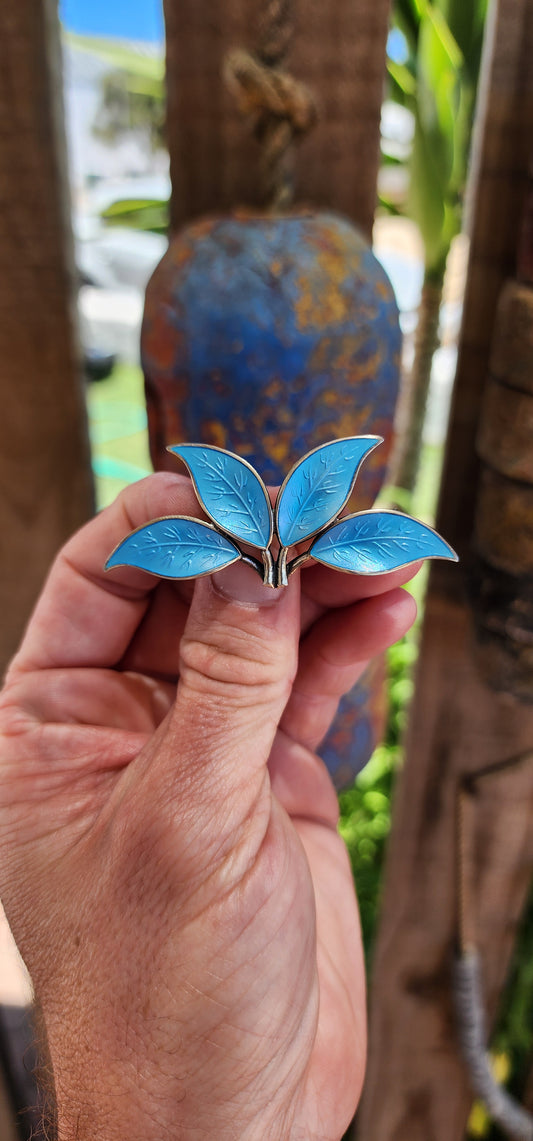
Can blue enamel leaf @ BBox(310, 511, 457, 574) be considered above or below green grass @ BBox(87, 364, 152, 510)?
above

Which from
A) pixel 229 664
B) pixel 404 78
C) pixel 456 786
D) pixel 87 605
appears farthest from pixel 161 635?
pixel 404 78

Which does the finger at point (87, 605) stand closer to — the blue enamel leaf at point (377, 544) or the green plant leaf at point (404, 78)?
the blue enamel leaf at point (377, 544)

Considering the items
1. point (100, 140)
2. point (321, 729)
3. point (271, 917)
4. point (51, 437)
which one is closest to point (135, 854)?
point (271, 917)

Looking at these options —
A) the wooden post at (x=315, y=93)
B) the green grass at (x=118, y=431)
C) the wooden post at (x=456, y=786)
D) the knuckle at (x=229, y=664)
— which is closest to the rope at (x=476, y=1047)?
the wooden post at (x=456, y=786)

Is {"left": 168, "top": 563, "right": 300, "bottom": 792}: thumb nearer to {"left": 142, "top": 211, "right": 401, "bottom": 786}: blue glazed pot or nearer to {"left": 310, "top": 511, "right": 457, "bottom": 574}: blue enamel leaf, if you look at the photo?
{"left": 310, "top": 511, "right": 457, "bottom": 574}: blue enamel leaf

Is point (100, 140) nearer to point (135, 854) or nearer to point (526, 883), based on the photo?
point (526, 883)

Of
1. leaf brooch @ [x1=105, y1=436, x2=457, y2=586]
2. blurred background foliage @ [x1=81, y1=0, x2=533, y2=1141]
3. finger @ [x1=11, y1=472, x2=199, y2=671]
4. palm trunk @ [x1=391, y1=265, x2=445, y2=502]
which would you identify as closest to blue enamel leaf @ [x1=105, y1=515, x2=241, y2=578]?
leaf brooch @ [x1=105, y1=436, x2=457, y2=586]
